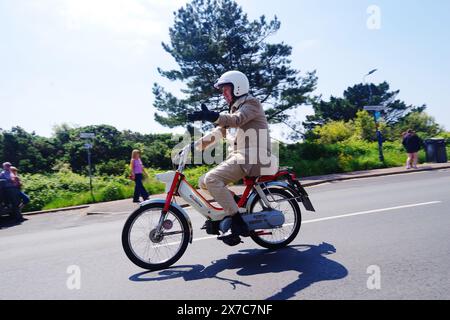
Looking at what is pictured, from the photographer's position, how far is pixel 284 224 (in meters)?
4.82

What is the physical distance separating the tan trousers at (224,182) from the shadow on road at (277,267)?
24.3 inches

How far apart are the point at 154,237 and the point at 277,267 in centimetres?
144

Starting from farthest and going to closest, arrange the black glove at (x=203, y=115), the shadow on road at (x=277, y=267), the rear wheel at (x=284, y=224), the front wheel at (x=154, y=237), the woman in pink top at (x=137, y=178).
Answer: the woman in pink top at (x=137, y=178) < the rear wheel at (x=284, y=224) < the front wheel at (x=154, y=237) < the black glove at (x=203, y=115) < the shadow on road at (x=277, y=267)

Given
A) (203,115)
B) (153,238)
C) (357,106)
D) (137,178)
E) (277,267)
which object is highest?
(357,106)

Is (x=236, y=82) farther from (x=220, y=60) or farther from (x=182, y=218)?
(x=220, y=60)

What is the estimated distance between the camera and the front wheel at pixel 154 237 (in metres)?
4.16

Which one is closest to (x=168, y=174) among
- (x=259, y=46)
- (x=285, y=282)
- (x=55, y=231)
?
(x=285, y=282)

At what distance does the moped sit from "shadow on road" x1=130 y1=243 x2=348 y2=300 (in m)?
0.24

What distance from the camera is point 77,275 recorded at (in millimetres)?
4176

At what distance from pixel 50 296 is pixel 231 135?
2658 mm

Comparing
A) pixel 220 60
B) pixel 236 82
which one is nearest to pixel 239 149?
pixel 236 82

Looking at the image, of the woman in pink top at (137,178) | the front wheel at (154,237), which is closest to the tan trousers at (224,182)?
the front wheel at (154,237)

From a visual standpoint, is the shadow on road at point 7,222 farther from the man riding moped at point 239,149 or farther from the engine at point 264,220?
the engine at point 264,220

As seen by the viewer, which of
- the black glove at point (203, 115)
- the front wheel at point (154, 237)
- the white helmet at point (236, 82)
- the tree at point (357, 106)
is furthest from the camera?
the tree at point (357, 106)
